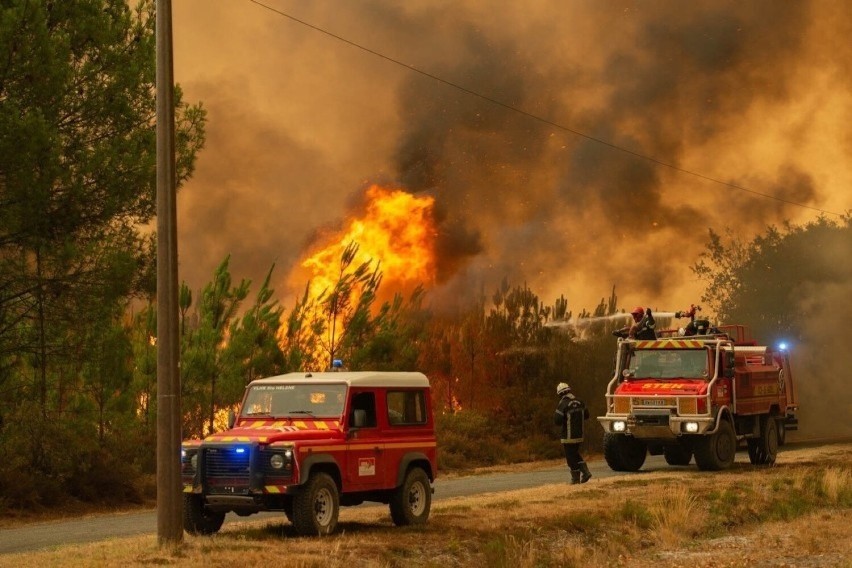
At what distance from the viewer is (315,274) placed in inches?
1284

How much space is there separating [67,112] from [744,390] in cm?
1525

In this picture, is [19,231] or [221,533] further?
[19,231]

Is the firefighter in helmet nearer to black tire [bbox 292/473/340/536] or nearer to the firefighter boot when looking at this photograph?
the firefighter boot

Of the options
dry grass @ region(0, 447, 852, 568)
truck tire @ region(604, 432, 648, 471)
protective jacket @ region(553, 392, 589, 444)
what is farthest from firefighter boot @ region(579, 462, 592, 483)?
truck tire @ region(604, 432, 648, 471)

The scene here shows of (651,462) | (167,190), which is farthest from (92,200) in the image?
(651,462)

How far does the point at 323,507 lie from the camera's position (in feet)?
47.1

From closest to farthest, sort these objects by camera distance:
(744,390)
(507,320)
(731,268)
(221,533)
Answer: (221,533)
(744,390)
(507,320)
(731,268)

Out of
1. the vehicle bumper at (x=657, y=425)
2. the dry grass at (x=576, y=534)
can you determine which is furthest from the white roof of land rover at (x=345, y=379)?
the vehicle bumper at (x=657, y=425)

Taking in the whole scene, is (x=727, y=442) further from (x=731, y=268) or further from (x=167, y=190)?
(x=731, y=268)

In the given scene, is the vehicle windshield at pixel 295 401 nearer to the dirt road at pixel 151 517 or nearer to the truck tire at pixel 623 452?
the dirt road at pixel 151 517

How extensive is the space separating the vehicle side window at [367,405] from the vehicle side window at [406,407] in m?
0.33

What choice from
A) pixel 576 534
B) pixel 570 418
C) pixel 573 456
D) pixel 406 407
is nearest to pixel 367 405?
pixel 406 407

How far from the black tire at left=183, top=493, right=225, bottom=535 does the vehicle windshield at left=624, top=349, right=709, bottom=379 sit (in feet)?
42.5

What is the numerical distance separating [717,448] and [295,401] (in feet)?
41.5
